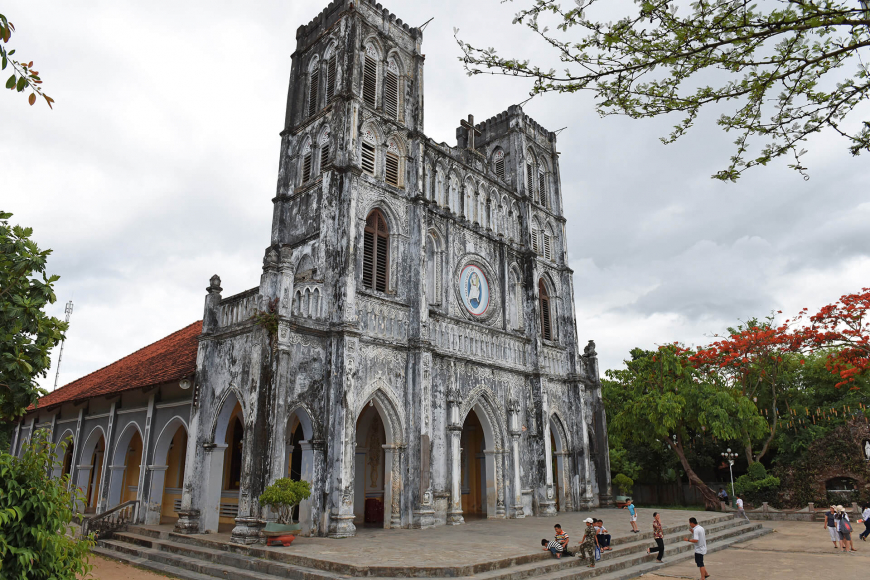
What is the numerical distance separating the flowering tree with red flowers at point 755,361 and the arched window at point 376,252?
1549 centimetres

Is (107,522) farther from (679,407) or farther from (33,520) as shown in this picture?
(679,407)

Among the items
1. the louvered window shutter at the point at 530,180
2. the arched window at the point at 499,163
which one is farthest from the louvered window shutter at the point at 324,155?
the louvered window shutter at the point at 530,180

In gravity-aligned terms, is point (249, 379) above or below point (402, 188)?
below

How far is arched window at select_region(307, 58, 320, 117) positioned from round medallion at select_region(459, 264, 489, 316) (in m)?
7.06

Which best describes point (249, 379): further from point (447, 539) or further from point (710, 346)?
point (710, 346)

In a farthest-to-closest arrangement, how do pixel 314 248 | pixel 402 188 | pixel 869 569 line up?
pixel 402 188 → pixel 314 248 → pixel 869 569

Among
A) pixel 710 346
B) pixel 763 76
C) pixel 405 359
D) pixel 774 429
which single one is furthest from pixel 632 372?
pixel 763 76

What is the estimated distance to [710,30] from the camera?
4414 mm

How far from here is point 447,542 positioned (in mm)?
11992

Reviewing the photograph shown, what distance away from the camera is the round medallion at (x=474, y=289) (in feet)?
62.0

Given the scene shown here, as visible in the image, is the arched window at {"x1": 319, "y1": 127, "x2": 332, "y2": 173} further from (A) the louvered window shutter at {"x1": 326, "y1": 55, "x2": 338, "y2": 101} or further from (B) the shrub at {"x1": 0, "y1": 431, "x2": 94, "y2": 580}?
(B) the shrub at {"x1": 0, "y1": 431, "x2": 94, "y2": 580}

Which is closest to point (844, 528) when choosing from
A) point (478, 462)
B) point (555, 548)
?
point (555, 548)

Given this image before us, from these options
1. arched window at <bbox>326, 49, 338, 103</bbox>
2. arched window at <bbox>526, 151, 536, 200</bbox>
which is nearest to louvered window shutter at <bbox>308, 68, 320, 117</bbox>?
arched window at <bbox>326, 49, 338, 103</bbox>

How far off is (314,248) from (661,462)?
2144 cm
